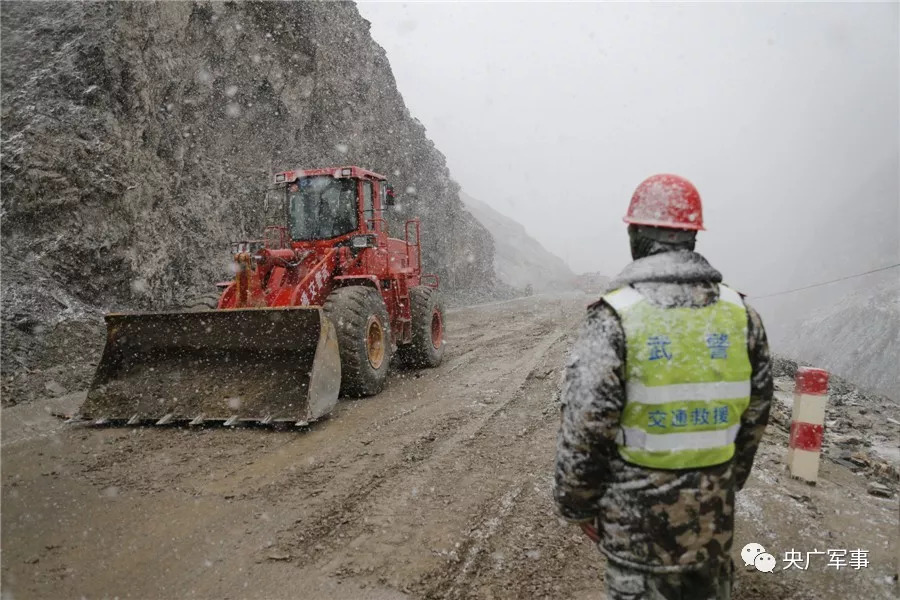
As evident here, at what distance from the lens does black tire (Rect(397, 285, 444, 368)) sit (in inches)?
343

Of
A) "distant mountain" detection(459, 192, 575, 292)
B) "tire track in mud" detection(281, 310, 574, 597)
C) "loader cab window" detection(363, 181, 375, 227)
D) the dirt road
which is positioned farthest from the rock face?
"distant mountain" detection(459, 192, 575, 292)

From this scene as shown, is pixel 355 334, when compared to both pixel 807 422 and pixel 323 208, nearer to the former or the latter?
pixel 323 208

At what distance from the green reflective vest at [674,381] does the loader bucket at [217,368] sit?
4.13 m

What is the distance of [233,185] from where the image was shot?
44.7 ft

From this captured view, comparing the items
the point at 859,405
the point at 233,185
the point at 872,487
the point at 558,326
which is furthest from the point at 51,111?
the point at 859,405

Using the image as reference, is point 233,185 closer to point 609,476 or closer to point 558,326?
point 558,326

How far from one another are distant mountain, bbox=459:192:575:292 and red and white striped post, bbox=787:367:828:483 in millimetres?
35908

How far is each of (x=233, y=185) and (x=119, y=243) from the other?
13.5 feet

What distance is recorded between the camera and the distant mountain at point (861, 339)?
61.8 ft

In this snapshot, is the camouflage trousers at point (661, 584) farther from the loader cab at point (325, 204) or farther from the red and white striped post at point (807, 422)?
the loader cab at point (325, 204)

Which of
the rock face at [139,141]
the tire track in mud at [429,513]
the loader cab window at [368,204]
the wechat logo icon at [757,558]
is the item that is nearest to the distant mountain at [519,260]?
the rock face at [139,141]

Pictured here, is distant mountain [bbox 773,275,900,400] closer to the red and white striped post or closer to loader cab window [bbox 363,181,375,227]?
the red and white striped post

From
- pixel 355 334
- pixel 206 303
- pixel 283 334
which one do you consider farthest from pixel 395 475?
pixel 206 303

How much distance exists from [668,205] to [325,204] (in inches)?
253
